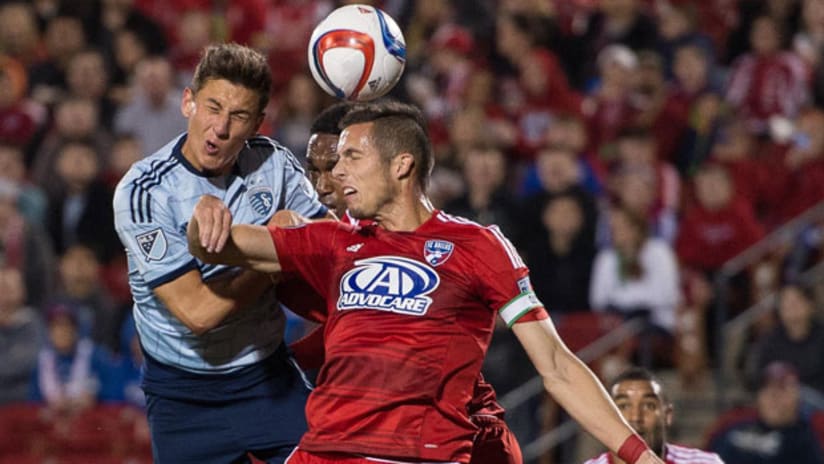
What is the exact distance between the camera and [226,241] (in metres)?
4.48

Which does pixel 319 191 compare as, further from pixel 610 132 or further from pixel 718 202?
pixel 610 132

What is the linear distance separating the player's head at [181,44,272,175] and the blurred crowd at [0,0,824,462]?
14.4 ft

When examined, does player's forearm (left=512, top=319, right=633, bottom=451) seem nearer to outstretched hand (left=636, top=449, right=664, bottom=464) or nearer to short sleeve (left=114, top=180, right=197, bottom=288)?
outstretched hand (left=636, top=449, right=664, bottom=464)

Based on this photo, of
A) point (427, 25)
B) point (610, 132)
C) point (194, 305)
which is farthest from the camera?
point (427, 25)

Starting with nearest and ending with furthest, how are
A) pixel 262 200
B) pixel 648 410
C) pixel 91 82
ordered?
pixel 262 200 → pixel 648 410 → pixel 91 82

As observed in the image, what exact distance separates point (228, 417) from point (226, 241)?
86cm

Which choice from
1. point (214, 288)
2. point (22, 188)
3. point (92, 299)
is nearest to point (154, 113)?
point (22, 188)

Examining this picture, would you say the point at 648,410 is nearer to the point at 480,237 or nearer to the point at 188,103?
the point at 480,237

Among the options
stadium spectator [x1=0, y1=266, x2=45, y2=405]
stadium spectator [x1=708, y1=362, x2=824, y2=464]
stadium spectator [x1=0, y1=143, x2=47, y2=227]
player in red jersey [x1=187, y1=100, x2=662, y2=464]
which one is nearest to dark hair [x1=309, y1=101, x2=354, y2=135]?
player in red jersey [x1=187, y1=100, x2=662, y2=464]

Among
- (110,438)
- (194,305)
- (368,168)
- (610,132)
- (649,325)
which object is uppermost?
(368,168)

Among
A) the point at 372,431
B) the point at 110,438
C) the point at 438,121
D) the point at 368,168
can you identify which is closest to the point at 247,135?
the point at 368,168

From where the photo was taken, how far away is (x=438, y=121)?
11203 mm

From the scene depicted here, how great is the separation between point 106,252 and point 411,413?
249 inches

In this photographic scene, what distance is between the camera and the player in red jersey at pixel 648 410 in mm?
5672
